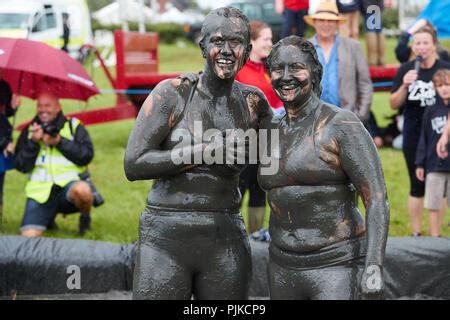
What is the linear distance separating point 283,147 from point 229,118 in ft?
0.87

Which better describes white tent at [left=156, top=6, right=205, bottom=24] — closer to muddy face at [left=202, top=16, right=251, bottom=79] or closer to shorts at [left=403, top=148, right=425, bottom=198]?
shorts at [left=403, top=148, right=425, bottom=198]

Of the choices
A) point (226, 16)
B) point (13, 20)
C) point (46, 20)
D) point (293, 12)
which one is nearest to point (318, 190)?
point (226, 16)

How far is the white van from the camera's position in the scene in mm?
17578

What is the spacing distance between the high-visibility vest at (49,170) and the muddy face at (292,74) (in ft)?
13.9

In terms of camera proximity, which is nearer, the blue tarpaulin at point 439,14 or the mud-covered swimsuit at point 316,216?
the mud-covered swimsuit at point 316,216

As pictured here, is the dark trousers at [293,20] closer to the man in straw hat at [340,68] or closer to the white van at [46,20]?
the man in straw hat at [340,68]

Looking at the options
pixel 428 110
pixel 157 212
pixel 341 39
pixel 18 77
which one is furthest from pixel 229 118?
pixel 18 77

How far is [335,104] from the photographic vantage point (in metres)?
6.44

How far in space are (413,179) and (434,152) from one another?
46 centimetres

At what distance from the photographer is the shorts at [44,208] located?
7316mm

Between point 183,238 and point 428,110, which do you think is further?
point 428,110

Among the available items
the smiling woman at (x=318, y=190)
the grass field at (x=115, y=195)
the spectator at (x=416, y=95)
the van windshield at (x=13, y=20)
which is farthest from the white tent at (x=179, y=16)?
the smiling woman at (x=318, y=190)
